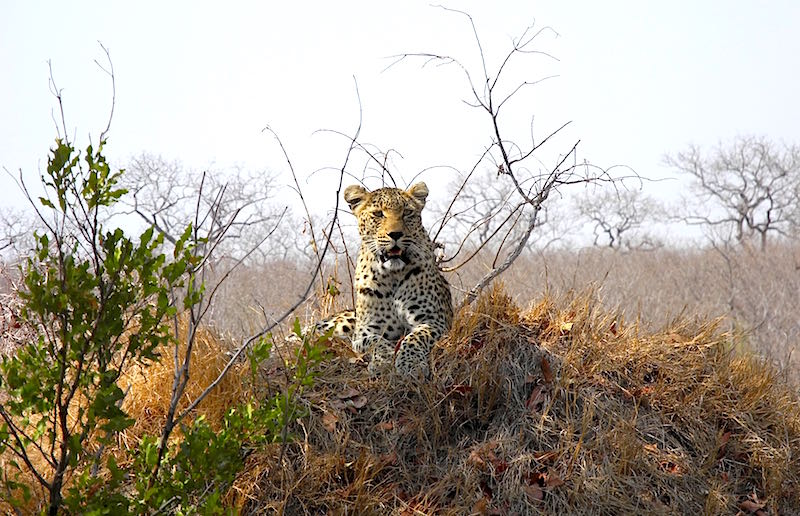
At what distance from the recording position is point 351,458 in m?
4.87

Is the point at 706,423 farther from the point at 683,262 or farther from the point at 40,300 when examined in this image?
the point at 683,262

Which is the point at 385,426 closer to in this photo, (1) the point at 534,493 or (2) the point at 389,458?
(2) the point at 389,458

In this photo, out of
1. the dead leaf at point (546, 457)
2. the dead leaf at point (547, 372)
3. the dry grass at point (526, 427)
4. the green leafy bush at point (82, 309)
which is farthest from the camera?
the dead leaf at point (547, 372)

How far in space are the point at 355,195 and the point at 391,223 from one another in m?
0.43

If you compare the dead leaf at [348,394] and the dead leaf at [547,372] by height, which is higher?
the dead leaf at [547,372]

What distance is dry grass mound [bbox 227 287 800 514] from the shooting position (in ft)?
15.7

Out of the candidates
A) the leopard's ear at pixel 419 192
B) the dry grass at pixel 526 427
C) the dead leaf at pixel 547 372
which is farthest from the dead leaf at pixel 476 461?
the leopard's ear at pixel 419 192

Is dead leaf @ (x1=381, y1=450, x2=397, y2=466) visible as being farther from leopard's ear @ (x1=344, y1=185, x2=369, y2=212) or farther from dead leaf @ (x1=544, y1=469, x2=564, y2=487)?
leopard's ear @ (x1=344, y1=185, x2=369, y2=212)

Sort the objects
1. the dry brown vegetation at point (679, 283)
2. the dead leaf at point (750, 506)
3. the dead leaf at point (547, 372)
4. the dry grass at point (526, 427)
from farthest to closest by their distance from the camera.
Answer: the dry brown vegetation at point (679, 283) → the dead leaf at point (547, 372) → the dead leaf at point (750, 506) → the dry grass at point (526, 427)

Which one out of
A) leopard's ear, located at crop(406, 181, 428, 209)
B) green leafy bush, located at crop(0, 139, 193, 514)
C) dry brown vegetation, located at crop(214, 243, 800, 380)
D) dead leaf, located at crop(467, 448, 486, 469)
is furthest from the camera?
dry brown vegetation, located at crop(214, 243, 800, 380)

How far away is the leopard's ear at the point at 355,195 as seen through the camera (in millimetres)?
5516

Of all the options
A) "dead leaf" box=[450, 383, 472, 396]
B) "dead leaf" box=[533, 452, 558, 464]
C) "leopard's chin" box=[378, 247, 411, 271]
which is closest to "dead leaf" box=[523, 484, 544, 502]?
"dead leaf" box=[533, 452, 558, 464]

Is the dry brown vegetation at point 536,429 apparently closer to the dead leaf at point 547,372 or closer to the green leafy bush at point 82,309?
the dead leaf at point 547,372

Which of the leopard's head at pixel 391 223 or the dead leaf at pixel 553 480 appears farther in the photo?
the leopard's head at pixel 391 223
